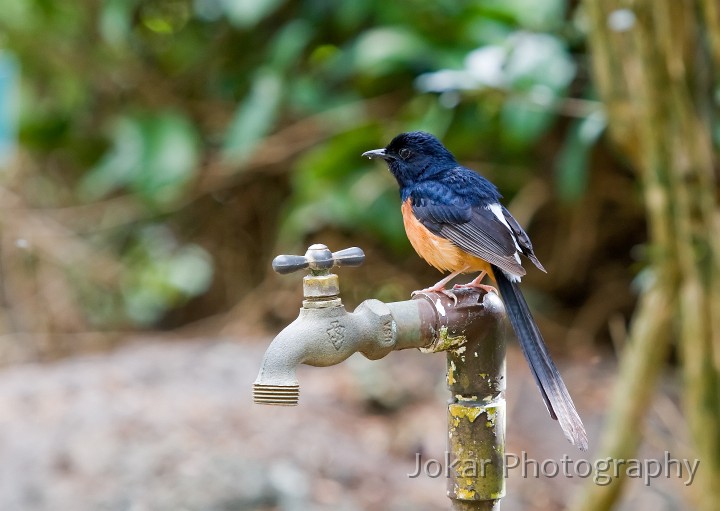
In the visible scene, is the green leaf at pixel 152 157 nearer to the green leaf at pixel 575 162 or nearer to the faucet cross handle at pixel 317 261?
the green leaf at pixel 575 162

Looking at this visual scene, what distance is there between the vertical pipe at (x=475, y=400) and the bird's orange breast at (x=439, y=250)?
0.57 metres

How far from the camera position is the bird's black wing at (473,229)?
286 centimetres

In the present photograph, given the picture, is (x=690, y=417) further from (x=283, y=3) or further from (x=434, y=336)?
(x=283, y=3)

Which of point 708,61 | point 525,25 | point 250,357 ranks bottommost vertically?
point 250,357

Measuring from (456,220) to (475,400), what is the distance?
0.74 meters

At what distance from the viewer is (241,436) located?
5.03m

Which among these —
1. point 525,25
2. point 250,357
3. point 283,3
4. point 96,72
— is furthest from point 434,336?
point 96,72

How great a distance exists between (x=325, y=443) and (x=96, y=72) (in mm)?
3374

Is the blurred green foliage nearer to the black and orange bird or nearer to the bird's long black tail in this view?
the black and orange bird

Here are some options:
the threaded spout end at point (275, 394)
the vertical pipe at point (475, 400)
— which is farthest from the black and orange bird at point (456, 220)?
the threaded spout end at point (275, 394)

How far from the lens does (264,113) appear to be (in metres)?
6.09

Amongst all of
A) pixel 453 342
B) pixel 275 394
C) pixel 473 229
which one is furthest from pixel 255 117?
pixel 275 394

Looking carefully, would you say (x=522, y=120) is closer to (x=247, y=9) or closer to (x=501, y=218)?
(x=247, y=9)

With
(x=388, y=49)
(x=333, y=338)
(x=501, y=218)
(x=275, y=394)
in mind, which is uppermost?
(x=388, y=49)
